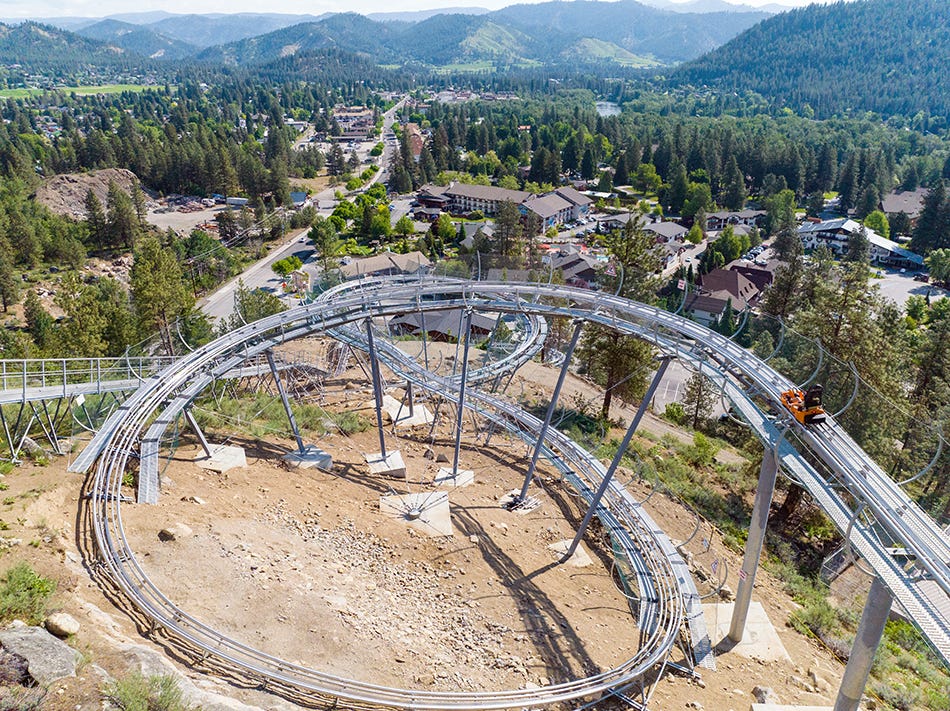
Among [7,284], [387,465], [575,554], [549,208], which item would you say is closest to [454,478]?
[387,465]

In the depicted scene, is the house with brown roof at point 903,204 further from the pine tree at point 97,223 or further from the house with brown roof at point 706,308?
the pine tree at point 97,223

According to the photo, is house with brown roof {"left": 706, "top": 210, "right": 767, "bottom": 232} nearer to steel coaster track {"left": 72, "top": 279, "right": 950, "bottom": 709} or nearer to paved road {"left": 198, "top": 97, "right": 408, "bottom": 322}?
paved road {"left": 198, "top": 97, "right": 408, "bottom": 322}

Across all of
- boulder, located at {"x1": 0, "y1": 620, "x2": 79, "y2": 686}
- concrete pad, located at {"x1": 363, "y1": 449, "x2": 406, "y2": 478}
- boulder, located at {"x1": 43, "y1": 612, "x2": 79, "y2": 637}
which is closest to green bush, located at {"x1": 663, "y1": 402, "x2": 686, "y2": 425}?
concrete pad, located at {"x1": 363, "y1": 449, "x2": 406, "y2": 478}

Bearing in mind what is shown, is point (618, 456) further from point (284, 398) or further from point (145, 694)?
point (145, 694)

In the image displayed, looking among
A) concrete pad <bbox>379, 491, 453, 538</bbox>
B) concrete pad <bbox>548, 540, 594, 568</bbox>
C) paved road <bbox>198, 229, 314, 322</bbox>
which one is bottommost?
paved road <bbox>198, 229, 314, 322</bbox>

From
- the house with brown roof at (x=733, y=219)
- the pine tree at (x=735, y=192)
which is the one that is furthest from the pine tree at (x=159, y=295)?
the pine tree at (x=735, y=192)

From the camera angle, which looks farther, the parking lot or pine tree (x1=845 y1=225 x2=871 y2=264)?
pine tree (x1=845 y1=225 x2=871 y2=264)

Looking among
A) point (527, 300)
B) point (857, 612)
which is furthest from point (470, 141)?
point (857, 612)
